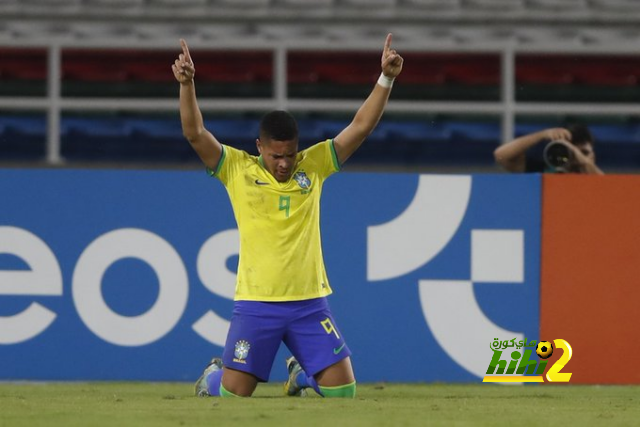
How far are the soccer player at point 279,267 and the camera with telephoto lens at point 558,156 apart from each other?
225 cm

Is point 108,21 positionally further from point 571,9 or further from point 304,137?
point 571,9

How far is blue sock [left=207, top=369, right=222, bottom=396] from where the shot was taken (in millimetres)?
6977

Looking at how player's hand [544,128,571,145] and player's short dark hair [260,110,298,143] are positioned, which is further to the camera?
player's hand [544,128,571,145]

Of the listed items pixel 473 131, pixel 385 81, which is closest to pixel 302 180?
pixel 385 81

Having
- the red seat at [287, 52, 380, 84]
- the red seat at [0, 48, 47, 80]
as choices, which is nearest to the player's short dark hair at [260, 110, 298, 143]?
the red seat at [287, 52, 380, 84]

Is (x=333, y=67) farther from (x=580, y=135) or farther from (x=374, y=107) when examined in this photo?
(x=374, y=107)

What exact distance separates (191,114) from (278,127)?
1.44ft

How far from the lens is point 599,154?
1306cm

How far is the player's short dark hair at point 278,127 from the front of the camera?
649 centimetres

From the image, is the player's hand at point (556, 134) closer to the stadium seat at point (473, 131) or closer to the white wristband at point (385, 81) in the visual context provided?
the white wristband at point (385, 81)

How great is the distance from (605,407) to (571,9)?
751 centimetres

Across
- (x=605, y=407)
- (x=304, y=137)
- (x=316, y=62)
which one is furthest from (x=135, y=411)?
(x=316, y=62)

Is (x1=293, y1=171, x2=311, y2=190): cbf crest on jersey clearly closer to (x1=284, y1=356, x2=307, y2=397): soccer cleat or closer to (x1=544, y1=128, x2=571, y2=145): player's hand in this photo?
(x1=284, y1=356, x2=307, y2=397): soccer cleat

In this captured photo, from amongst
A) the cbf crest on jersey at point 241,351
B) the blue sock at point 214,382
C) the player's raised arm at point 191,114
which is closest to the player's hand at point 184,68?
the player's raised arm at point 191,114
